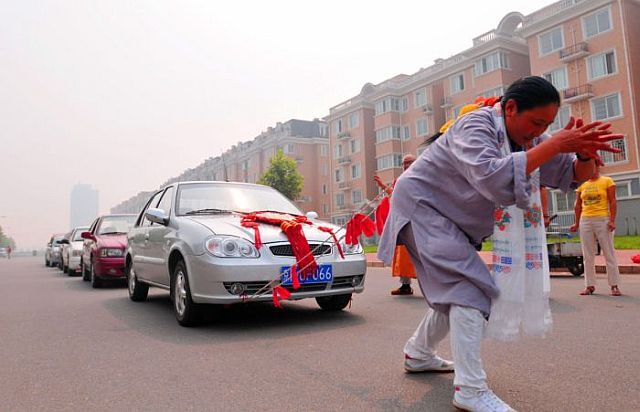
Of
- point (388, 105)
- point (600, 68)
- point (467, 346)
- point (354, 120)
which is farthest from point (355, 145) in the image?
point (467, 346)

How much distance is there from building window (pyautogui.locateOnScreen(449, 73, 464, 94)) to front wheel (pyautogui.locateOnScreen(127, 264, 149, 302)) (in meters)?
33.2

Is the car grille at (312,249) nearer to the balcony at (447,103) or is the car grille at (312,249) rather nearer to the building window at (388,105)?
the balcony at (447,103)

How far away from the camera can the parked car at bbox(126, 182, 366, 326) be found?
4371 millimetres

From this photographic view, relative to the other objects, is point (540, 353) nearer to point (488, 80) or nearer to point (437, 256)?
point (437, 256)

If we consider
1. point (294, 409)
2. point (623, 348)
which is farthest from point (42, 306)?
point (623, 348)

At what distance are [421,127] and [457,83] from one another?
5096 millimetres

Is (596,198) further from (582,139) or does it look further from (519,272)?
(582,139)

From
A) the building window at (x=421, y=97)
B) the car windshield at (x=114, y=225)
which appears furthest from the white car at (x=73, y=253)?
the building window at (x=421, y=97)

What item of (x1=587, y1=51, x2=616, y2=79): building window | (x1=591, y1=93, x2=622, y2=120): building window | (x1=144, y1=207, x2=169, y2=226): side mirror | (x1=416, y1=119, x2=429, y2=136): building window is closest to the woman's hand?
(x1=144, y1=207, x2=169, y2=226): side mirror

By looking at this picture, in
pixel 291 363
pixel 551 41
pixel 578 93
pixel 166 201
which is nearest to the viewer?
pixel 291 363

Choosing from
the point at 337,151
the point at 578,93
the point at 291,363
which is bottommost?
the point at 291,363

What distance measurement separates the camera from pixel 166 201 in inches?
241

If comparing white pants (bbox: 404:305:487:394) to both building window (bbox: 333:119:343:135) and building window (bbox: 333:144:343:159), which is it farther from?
building window (bbox: 333:144:343:159)

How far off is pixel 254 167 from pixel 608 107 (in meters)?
46.9
